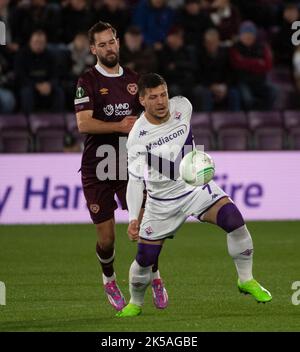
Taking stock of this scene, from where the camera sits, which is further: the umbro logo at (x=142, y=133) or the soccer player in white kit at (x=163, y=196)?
the umbro logo at (x=142, y=133)

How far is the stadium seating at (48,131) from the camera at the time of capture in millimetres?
18734

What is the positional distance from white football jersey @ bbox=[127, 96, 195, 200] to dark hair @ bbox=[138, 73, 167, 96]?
27 centimetres

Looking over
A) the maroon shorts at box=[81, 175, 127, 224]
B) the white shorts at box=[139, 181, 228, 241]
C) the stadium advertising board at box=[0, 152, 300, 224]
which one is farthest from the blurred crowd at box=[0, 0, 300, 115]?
the white shorts at box=[139, 181, 228, 241]

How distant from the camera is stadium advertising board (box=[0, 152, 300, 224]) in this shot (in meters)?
17.5

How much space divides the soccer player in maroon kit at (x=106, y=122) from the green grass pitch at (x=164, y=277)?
11.4 inches

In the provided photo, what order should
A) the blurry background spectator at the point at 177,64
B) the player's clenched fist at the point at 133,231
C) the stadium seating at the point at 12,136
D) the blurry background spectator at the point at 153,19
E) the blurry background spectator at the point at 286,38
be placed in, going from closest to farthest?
the player's clenched fist at the point at 133,231 → the stadium seating at the point at 12,136 → the blurry background spectator at the point at 177,64 → the blurry background spectator at the point at 153,19 → the blurry background spectator at the point at 286,38

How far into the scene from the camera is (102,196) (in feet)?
34.4

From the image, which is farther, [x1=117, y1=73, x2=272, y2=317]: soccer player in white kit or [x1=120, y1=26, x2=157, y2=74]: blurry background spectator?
[x1=120, y1=26, x2=157, y2=74]: blurry background spectator

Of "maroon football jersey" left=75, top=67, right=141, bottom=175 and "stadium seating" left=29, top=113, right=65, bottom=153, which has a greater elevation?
"maroon football jersey" left=75, top=67, right=141, bottom=175

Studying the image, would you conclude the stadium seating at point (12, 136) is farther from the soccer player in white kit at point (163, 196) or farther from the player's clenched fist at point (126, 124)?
the soccer player in white kit at point (163, 196)

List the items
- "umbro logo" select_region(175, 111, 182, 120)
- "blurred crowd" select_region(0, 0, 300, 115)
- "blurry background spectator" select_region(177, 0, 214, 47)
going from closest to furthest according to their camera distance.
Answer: "umbro logo" select_region(175, 111, 182, 120)
"blurred crowd" select_region(0, 0, 300, 115)
"blurry background spectator" select_region(177, 0, 214, 47)

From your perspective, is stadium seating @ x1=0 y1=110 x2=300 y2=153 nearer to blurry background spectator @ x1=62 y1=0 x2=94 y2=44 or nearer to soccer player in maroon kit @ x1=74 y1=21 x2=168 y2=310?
blurry background spectator @ x1=62 y1=0 x2=94 y2=44

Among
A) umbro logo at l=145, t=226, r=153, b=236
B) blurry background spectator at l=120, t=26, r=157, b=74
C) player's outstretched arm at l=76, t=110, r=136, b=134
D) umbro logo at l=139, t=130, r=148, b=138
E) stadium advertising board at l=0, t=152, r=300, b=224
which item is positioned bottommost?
stadium advertising board at l=0, t=152, r=300, b=224

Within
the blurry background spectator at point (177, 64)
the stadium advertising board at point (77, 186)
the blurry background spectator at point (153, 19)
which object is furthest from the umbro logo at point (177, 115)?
the blurry background spectator at point (153, 19)
